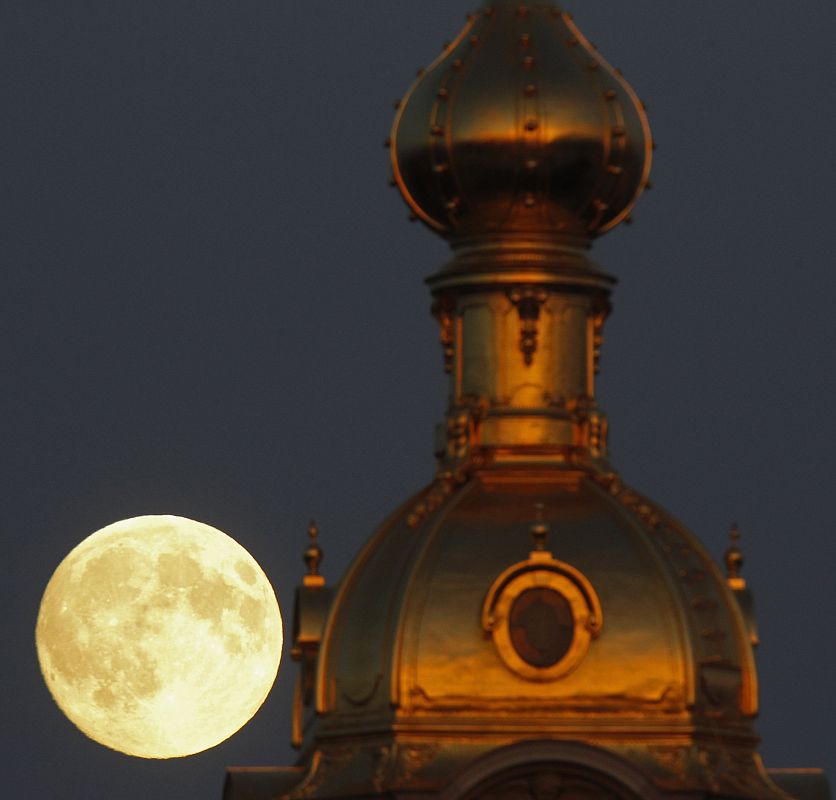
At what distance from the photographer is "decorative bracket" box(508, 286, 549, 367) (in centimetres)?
8369

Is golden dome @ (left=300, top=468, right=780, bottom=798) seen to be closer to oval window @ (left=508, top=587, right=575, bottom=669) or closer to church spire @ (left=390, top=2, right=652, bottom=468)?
oval window @ (left=508, top=587, right=575, bottom=669)

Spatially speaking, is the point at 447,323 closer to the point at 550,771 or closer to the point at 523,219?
the point at 523,219

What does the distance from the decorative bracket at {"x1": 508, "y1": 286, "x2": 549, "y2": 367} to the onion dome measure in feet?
2.78

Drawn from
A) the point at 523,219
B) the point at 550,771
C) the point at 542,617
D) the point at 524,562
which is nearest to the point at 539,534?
the point at 524,562

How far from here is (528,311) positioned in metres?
83.8

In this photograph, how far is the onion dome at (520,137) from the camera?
8350 centimetres

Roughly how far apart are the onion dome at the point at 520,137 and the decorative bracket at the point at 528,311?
2.78 feet

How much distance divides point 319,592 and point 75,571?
3.40 meters

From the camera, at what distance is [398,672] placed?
8112cm

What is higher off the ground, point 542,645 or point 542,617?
point 542,617

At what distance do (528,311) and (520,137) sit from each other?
7.74 feet

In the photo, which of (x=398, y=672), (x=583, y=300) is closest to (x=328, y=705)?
(x=398, y=672)

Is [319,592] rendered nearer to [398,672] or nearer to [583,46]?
[398,672]

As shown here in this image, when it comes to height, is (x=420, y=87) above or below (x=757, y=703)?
above
